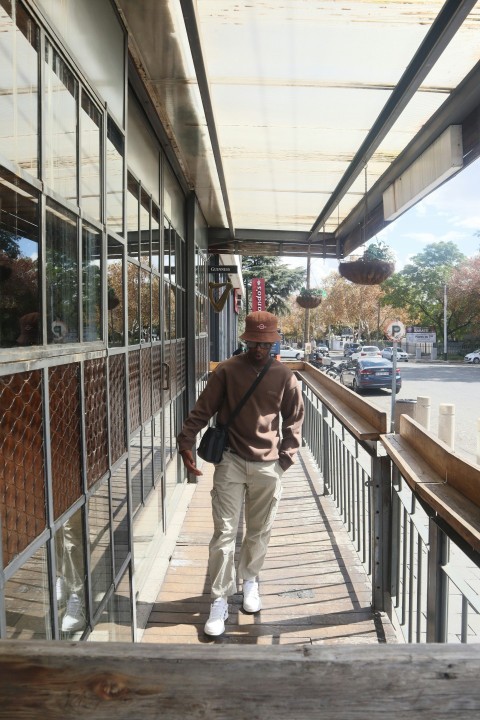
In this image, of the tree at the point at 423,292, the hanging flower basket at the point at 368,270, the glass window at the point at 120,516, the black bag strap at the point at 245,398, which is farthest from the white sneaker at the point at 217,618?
the tree at the point at 423,292

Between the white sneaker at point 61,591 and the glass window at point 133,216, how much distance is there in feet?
6.13

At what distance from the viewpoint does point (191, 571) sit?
3.78m

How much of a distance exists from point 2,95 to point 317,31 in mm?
1877

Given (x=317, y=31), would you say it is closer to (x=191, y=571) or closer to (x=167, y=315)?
(x=167, y=315)

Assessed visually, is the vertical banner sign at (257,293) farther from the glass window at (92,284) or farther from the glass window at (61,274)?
the glass window at (61,274)

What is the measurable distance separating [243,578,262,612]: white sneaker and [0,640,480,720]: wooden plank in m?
2.50

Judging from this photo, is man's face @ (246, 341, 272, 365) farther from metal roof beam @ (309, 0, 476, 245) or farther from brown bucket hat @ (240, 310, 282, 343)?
metal roof beam @ (309, 0, 476, 245)

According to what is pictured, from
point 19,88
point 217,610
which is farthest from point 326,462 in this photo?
point 19,88

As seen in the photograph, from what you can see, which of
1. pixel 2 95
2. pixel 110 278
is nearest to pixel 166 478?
pixel 110 278

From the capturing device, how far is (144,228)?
3580 mm

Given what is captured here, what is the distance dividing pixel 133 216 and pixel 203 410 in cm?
122

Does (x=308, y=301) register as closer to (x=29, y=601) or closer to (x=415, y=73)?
(x=415, y=73)

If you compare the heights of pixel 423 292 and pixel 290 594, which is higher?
pixel 423 292

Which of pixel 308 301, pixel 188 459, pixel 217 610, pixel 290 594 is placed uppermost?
pixel 308 301
